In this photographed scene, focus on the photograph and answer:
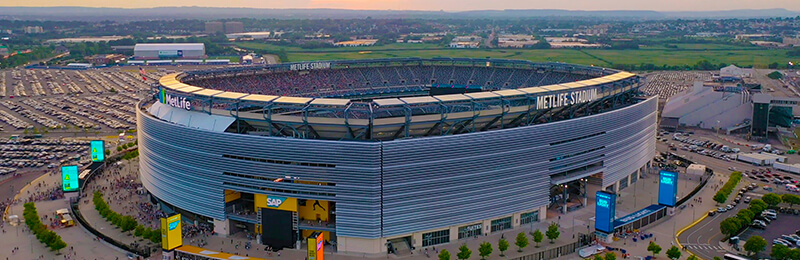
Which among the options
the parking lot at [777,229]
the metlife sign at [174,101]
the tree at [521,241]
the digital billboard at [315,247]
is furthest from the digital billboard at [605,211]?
the metlife sign at [174,101]

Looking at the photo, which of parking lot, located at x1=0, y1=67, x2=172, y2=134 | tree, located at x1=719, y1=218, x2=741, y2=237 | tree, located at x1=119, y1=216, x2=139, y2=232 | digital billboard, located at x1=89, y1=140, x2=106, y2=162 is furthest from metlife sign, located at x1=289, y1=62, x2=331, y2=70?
tree, located at x1=719, y1=218, x2=741, y2=237

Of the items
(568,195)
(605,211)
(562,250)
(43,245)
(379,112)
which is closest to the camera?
(562,250)

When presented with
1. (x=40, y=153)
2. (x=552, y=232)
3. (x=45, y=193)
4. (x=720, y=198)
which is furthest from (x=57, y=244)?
(x=720, y=198)

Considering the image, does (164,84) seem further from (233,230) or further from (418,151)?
(418,151)

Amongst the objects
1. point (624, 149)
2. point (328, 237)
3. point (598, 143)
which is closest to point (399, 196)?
point (328, 237)

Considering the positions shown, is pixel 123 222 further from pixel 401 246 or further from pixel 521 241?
pixel 521 241
